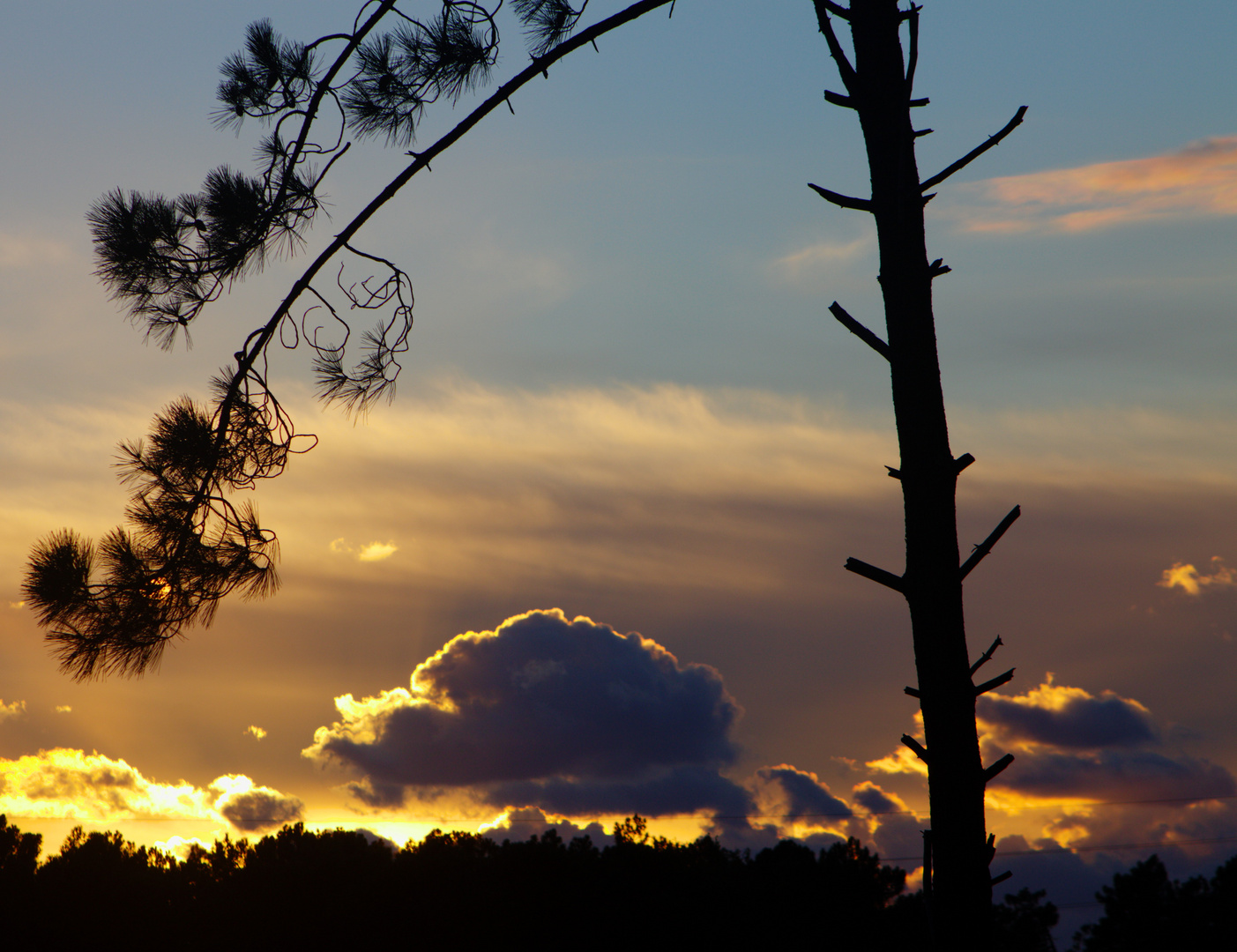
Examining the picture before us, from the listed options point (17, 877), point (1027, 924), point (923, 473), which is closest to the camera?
point (923, 473)

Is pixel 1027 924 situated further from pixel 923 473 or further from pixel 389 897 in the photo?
pixel 923 473

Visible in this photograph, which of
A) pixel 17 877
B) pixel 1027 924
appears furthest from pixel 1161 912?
pixel 17 877

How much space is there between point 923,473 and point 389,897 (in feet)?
73.2

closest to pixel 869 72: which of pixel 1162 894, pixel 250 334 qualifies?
pixel 250 334

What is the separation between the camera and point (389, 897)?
910 inches

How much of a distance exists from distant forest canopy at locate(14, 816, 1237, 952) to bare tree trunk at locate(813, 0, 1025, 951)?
21.2m

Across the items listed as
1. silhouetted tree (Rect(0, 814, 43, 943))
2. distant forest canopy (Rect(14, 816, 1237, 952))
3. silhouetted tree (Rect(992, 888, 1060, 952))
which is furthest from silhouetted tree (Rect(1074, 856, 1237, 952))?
silhouetted tree (Rect(0, 814, 43, 943))

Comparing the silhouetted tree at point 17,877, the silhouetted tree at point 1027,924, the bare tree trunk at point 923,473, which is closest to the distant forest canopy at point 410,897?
the silhouetted tree at point 17,877

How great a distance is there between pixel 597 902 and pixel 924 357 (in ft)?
75.9

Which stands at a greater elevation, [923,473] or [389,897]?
[923,473]

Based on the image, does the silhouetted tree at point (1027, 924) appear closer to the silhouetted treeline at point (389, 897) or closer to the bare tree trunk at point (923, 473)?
the silhouetted treeline at point (389, 897)

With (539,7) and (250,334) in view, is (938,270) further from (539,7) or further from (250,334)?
(250,334)

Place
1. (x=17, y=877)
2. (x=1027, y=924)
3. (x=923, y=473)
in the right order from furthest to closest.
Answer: (x=1027, y=924)
(x=17, y=877)
(x=923, y=473)

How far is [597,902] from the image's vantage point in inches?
968
